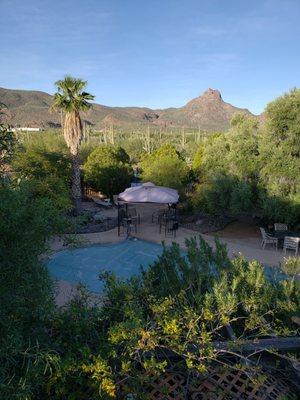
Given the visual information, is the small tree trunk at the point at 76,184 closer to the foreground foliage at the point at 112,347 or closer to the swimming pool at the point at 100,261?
the swimming pool at the point at 100,261

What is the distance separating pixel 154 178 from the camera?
19.5m

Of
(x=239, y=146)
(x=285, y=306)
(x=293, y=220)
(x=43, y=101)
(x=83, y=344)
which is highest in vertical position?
(x=43, y=101)

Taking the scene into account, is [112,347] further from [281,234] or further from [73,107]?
[73,107]

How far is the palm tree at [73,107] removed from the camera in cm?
1792

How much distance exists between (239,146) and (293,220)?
4.12 meters

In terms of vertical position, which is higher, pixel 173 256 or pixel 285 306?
pixel 173 256

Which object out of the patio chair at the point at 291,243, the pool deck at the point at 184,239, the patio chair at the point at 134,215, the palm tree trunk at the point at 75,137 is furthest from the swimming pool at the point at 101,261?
the palm tree trunk at the point at 75,137

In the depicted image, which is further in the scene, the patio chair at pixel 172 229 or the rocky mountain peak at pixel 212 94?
the rocky mountain peak at pixel 212 94

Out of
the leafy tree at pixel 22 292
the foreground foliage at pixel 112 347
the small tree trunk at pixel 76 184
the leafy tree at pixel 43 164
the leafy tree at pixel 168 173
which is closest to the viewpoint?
the leafy tree at pixel 22 292

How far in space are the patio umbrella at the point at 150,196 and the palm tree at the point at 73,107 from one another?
16.1 feet

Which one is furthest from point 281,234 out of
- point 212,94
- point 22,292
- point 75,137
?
point 212,94

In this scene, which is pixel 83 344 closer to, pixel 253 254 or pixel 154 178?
pixel 253 254

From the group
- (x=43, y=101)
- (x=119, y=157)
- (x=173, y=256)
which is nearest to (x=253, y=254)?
(x=173, y=256)

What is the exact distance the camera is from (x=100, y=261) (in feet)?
42.0
